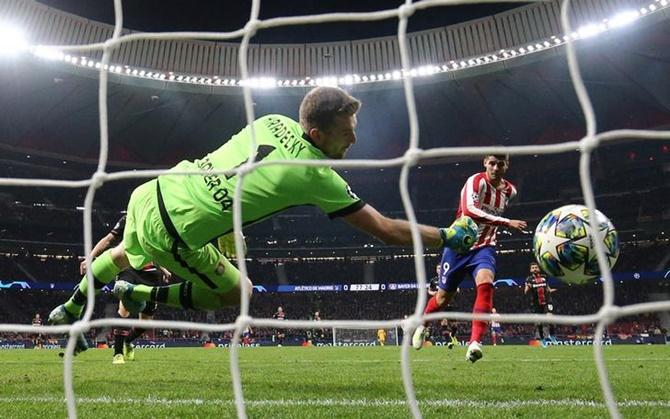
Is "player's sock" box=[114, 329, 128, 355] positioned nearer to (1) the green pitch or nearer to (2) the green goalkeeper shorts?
(1) the green pitch

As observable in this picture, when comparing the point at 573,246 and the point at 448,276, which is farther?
the point at 448,276

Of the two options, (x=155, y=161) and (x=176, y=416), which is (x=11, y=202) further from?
(x=176, y=416)

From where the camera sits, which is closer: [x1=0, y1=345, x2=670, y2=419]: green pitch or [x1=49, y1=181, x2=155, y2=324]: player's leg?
[x1=0, y1=345, x2=670, y2=419]: green pitch

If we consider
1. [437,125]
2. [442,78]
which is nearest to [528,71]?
[442,78]

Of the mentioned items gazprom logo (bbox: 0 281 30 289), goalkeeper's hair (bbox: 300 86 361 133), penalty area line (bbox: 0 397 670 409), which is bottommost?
penalty area line (bbox: 0 397 670 409)

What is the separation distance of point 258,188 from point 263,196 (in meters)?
0.05

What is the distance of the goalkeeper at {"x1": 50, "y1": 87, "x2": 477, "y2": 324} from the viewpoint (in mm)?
3092

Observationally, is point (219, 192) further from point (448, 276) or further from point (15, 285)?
point (15, 285)

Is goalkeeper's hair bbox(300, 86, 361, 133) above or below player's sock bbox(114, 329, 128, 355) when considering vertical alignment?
above

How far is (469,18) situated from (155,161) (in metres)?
14.8

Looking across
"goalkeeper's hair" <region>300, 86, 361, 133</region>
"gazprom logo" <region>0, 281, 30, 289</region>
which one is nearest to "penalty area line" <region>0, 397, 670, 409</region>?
"goalkeeper's hair" <region>300, 86, 361, 133</region>

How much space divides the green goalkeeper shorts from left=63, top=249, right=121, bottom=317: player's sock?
687 mm

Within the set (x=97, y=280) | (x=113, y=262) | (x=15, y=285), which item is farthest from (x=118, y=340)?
(x=15, y=285)

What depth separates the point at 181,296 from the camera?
4.35 meters
